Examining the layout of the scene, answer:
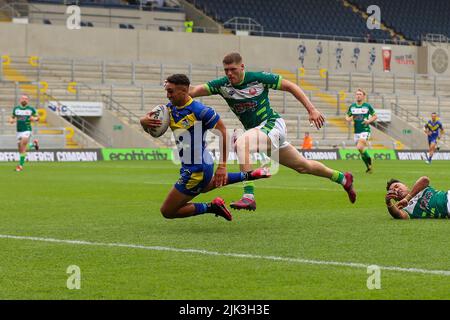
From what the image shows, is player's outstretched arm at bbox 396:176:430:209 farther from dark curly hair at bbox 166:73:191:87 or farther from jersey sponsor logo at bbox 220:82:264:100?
dark curly hair at bbox 166:73:191:87

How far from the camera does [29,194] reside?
18.7 meters

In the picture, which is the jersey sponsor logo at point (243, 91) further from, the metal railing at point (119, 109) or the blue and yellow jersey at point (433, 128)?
the metal railing at point (119, 109)

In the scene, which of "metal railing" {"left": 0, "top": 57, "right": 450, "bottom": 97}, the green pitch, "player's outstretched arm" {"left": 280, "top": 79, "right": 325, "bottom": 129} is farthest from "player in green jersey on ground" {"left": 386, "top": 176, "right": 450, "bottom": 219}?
"metal railing" {"left": 0, "top": 57, "right": 450, "bottom": 97}

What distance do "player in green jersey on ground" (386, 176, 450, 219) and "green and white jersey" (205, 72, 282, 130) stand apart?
194 centimetres

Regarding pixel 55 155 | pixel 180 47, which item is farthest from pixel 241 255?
pixel 180 47

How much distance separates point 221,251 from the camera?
937 cm

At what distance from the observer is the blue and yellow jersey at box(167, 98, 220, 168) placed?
438 inches

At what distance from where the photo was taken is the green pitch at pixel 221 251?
7129mm

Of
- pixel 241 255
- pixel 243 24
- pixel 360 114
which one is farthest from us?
pixel 243 24

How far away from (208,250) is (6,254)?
1964 millimetres

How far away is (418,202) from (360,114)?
17.9 meters

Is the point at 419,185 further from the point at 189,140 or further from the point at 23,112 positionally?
the point at 23,112

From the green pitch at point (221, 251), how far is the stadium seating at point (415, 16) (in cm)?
4679
